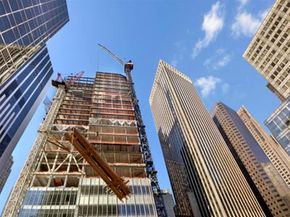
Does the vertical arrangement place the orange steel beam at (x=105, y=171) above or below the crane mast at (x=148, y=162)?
below

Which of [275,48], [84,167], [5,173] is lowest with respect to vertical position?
[84,167]

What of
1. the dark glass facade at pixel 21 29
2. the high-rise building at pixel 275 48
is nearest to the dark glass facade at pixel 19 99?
the dark glass facade at pixel 21 29

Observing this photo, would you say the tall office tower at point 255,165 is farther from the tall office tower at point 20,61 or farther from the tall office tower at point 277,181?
the tall office tower at point 20,61

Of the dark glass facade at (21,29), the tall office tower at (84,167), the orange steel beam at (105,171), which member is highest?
the dark glass facade at (21,29)

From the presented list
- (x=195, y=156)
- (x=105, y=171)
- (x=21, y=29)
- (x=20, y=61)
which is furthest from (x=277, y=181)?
(x=21, y=29)

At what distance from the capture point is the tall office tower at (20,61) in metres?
77.1

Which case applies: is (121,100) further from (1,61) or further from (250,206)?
(250,206)

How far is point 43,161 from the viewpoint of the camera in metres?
61.0

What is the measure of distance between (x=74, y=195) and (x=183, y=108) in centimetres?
8555

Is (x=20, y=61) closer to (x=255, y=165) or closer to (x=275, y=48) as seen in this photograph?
(x=275, y=48)

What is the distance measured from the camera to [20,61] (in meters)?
89.6

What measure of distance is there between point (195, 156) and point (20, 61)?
81285mm

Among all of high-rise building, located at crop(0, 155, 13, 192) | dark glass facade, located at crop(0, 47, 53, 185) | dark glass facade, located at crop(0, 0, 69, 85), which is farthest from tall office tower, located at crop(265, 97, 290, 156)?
high-rise building, located at crop(0, 155, 13, 192)

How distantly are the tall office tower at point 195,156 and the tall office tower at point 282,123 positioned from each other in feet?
125
